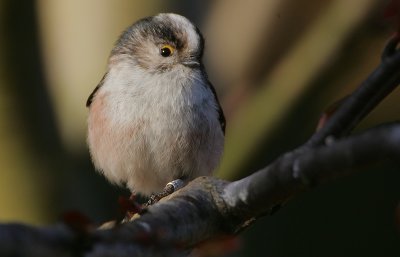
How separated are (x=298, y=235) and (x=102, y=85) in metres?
1.56

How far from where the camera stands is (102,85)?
4957 mm

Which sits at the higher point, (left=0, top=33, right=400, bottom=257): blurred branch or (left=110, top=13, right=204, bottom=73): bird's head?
(left=0, top=33, right=400, bottom=257): blurred branch

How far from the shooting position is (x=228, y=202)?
265cm

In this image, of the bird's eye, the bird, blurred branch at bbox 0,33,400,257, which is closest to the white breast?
the bird

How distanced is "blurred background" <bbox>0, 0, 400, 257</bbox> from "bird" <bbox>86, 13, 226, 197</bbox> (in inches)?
23.5

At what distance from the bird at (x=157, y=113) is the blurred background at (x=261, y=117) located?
597mm

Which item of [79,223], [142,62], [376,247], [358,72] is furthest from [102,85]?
[79,223]

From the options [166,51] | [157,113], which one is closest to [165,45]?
[166,51]

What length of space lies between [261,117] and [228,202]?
292 centimetres

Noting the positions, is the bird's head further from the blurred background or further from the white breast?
the blurred background

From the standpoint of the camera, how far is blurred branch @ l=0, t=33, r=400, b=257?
177 centimetres

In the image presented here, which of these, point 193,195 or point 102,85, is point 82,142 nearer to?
point 102,85

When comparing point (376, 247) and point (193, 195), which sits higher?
point (193, 195)

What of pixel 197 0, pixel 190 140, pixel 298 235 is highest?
pixel 197 0
